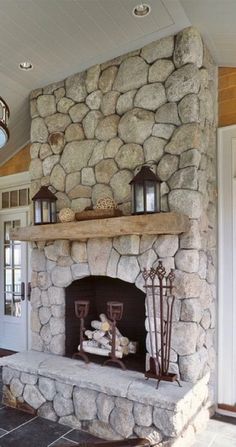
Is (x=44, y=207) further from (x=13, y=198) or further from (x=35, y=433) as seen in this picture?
(x=35, y=433)

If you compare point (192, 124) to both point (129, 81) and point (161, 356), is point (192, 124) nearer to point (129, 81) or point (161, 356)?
point (129, 81)

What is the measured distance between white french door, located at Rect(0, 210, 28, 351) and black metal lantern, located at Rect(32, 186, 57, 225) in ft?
5.56

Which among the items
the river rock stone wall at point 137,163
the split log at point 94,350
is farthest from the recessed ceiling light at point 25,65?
the split log at point 94,350

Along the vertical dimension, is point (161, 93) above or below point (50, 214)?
above

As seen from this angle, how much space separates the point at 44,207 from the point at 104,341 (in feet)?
5.26

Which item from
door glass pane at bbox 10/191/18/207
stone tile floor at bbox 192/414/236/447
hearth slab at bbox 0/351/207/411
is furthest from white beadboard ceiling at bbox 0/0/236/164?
stone tile floor at bbox 192/414/236/447

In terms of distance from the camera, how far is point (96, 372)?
10.3 ft

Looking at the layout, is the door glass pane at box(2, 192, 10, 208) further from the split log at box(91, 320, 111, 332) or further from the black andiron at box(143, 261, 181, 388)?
the black andiron at box(143, 261, 181, 388)

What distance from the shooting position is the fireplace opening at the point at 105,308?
3773mm

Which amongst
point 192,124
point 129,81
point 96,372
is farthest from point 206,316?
point 129,81

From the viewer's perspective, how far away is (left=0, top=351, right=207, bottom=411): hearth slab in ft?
8.61

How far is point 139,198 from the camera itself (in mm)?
3002

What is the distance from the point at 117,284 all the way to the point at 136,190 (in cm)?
141

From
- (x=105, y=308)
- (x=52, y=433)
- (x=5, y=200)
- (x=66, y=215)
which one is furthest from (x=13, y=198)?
(x=52, y=433)
